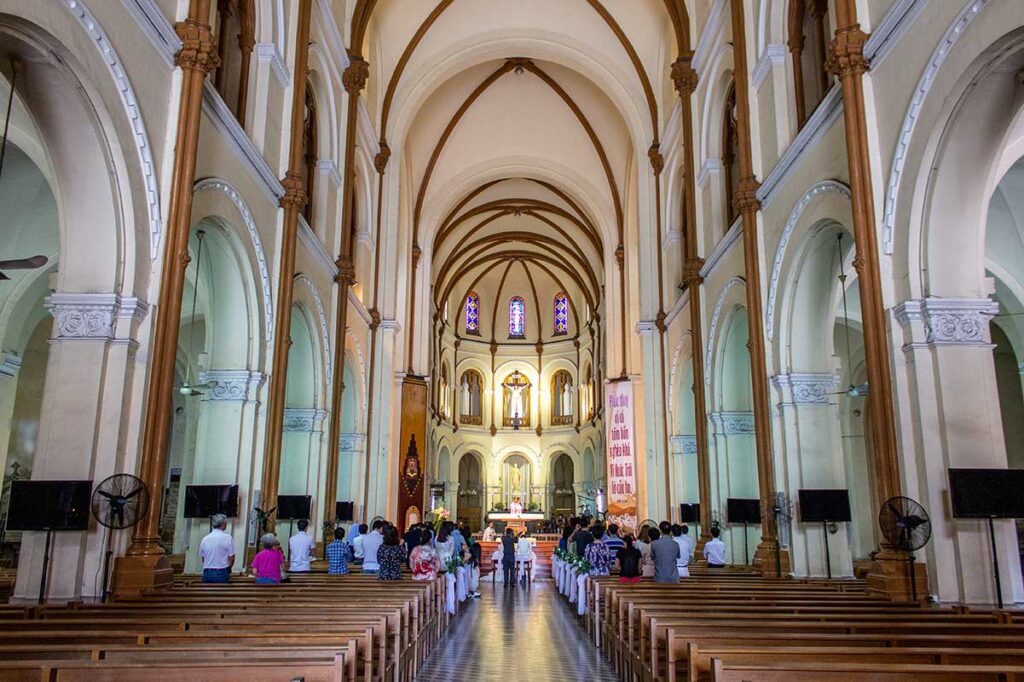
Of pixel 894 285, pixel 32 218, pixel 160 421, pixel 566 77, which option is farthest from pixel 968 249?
pixel 566 77

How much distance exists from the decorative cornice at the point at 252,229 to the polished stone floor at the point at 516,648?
5.20 meters

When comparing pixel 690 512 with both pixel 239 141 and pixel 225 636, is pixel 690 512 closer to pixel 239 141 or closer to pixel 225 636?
pixel 239 141

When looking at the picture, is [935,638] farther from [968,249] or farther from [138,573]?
[138,573]

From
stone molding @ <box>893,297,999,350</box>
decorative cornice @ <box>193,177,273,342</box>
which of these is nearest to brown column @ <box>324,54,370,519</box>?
decorative cornice @ <box>193,177,273,342</box>

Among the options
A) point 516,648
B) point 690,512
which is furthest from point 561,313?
point 516,648

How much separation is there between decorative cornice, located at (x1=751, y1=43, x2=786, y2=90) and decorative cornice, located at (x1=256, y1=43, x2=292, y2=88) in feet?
24.3

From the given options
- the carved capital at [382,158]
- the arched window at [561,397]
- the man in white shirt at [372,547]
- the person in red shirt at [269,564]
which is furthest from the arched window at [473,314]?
the person in red shirt at [269,564]

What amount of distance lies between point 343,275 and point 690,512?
8.85 metres

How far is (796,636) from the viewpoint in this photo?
4.54 m

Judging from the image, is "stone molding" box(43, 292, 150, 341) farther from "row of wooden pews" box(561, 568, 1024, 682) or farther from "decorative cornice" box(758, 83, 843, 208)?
"decorative cornice" box(758, 83, 843, 208)

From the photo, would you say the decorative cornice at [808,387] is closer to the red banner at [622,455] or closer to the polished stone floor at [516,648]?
the polished stone floor at [516,648]

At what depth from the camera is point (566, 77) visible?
76.7ft

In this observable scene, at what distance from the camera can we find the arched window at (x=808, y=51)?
35.2ft

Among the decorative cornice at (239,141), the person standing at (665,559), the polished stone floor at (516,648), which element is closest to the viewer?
the polished stone floor at (516,648)
